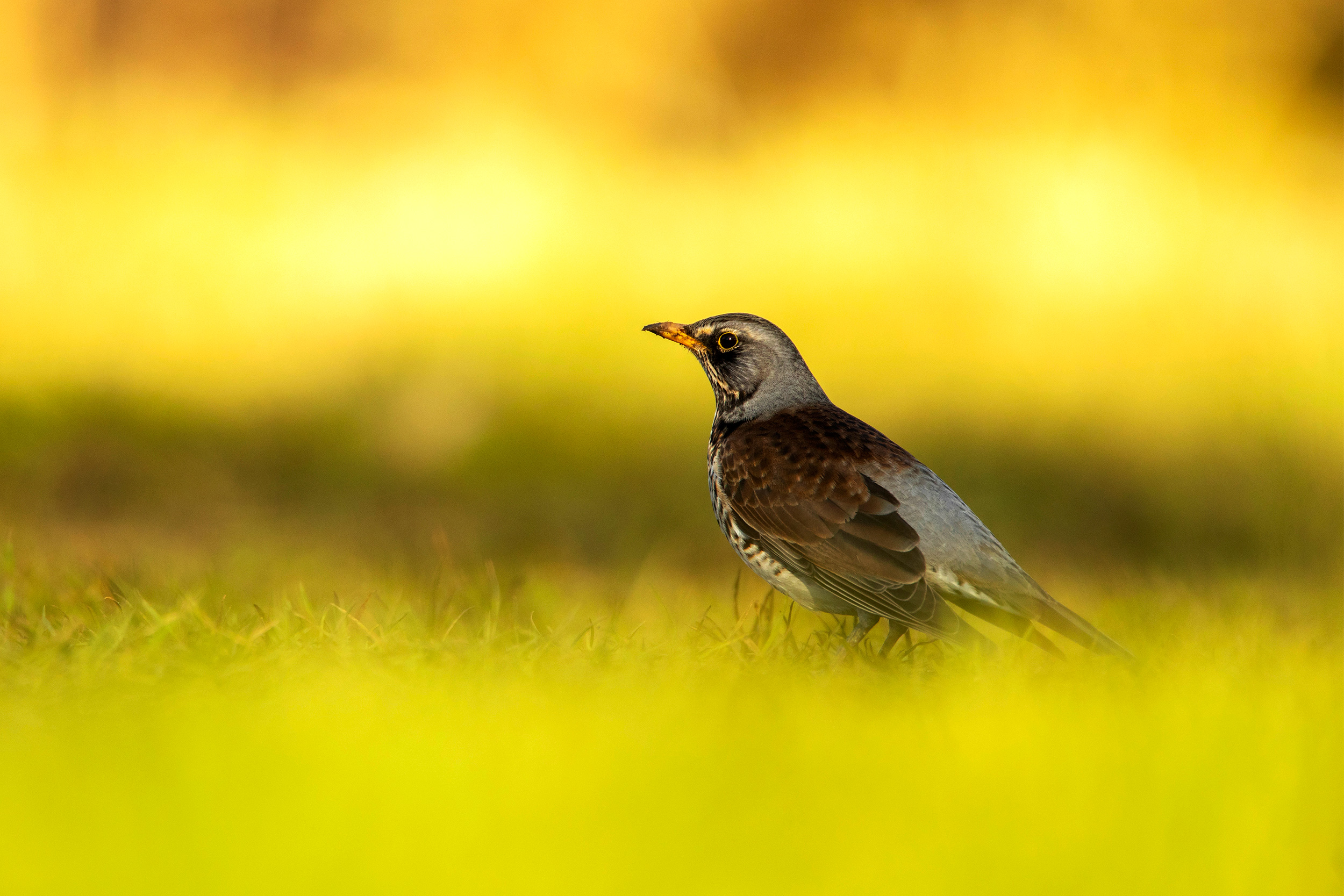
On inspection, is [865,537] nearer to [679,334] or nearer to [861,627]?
[861,627]

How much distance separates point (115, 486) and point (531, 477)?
2.49 m

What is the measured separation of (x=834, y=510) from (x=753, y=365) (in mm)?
1018

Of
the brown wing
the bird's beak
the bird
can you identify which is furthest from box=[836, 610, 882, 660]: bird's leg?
the bird's beak

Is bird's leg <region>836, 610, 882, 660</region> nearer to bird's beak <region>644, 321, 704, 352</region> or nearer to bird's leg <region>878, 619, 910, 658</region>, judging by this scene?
bird's leg <region>878, 619, 910, 658</region>

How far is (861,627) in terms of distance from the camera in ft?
15.6

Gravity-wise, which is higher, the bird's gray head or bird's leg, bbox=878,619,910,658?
the bird's gray head

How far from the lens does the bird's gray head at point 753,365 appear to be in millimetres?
5656

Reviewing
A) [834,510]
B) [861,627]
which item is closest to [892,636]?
[861,627]

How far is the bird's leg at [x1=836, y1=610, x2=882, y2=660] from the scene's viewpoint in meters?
4.61

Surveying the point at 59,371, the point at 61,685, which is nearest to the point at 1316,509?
the point at 61,685

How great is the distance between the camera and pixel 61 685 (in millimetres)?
3633

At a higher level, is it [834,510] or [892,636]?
[834,510]

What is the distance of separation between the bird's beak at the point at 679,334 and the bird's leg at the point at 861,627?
1.55m

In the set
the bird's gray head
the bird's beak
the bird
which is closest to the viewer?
the bird
